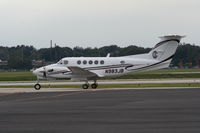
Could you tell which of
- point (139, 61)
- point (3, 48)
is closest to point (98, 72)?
point (139, 61)

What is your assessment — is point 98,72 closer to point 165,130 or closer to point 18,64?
point 165,130

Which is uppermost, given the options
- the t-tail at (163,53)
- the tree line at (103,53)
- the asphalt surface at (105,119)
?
the tree line at (103,53)

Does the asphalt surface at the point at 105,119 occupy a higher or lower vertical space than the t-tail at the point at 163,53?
lower

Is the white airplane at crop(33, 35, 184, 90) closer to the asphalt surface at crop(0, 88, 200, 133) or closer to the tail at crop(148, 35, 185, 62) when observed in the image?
the tail at crop(148, 35, 185, 62)

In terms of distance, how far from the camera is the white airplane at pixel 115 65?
131ft

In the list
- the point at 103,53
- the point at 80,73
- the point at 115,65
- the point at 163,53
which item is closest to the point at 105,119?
the point at 80,73

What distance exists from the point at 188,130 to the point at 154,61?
89.6ft

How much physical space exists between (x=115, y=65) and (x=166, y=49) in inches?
174

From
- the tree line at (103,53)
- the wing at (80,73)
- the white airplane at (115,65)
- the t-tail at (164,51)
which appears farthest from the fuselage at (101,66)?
the tree line at (103,53)

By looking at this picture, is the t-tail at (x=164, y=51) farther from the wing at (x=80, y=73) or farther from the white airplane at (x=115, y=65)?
the wing at (x=80, y=73)

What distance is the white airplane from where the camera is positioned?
40.0 m

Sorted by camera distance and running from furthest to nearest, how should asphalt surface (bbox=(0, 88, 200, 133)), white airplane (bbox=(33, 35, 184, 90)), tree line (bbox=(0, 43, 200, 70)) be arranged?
tree line (bbox=(0, 43, 200, 70))
white airplane (bbox=(33, 35, 184, 90))
asphalt surface (bbox=(0, 88, 200, 133))

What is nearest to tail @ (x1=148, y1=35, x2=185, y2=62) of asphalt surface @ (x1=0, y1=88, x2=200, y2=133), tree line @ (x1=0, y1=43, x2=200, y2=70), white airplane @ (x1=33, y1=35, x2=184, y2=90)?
white airplane @ (x1=33, y1=35, x2=184, y2=90)

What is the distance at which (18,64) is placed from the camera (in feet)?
443
